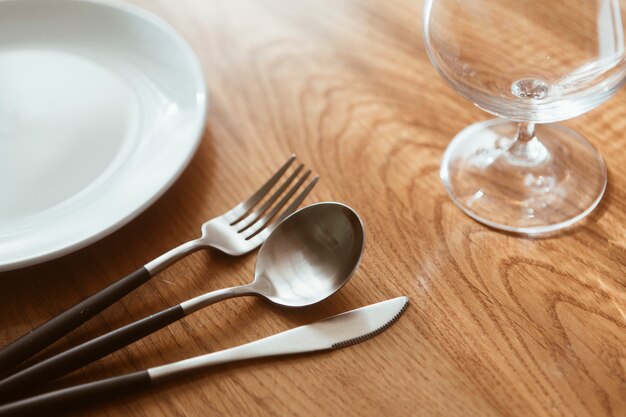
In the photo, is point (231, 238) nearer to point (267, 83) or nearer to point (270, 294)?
point (270, 294)

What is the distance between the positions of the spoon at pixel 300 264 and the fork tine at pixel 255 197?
0.16ft

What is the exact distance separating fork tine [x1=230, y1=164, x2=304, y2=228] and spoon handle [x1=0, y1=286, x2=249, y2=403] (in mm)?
97

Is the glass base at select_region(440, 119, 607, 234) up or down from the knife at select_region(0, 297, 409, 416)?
up

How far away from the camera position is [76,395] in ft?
1.47

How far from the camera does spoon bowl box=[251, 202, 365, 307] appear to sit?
0.51 metres

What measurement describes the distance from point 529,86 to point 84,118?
1.24 ft

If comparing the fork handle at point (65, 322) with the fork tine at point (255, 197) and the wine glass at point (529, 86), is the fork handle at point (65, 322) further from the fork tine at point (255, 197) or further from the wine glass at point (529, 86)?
the wine glass at point (529, 86)

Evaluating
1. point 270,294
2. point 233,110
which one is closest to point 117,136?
point 233,110

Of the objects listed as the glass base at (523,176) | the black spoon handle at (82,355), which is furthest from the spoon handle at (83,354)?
the glass base at (523,176)

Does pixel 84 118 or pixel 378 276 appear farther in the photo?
pixel 84 118

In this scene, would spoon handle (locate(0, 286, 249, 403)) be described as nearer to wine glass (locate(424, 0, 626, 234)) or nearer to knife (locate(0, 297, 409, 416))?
knife (locate(0, 297, 409, 416))

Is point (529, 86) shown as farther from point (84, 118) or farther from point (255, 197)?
point (84, 118)

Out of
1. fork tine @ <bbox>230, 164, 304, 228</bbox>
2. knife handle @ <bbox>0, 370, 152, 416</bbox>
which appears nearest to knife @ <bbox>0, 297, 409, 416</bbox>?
knife handle @ <bbox>0, 370, 152, 416</bbox>

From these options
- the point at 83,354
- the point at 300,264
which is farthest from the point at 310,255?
the point at 83,354
